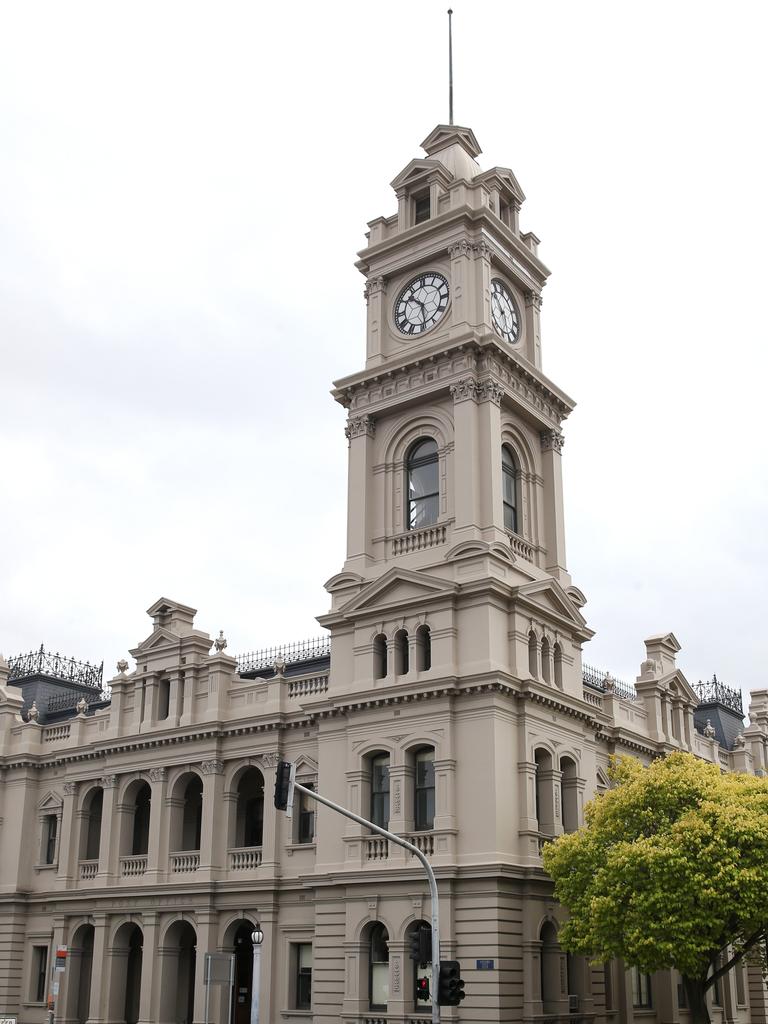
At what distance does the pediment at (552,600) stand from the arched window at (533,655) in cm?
105

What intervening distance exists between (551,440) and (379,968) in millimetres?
21001

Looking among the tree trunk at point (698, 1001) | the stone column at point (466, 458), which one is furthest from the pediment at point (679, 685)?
the tree trunk at point (698, 1001)

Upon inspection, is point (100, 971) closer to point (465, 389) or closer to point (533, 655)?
point (533, 655)

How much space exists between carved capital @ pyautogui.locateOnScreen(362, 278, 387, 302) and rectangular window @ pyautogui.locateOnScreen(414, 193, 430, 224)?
3.06 metres

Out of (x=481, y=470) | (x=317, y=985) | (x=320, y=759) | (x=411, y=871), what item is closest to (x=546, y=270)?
(x=481, y=470)

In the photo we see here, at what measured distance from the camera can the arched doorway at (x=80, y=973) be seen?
164 feet

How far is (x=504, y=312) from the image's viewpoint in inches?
1912

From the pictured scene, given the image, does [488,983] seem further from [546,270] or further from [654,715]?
[546,270]

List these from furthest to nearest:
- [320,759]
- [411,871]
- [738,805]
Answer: [320,759]
[411,871]
[738,805]

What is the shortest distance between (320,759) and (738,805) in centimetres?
1501

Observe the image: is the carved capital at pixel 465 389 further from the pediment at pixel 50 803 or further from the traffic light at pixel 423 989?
the pediment at pixel 50 803

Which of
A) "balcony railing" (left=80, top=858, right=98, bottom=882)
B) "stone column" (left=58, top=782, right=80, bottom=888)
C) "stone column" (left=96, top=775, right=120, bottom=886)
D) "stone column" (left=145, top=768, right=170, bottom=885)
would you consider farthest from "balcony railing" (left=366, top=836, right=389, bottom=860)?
"stone column" (left=58, top=782, right=80, bottom=888)

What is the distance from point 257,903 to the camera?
147 feet

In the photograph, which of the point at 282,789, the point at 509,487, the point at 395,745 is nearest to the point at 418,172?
the point at 509,487
